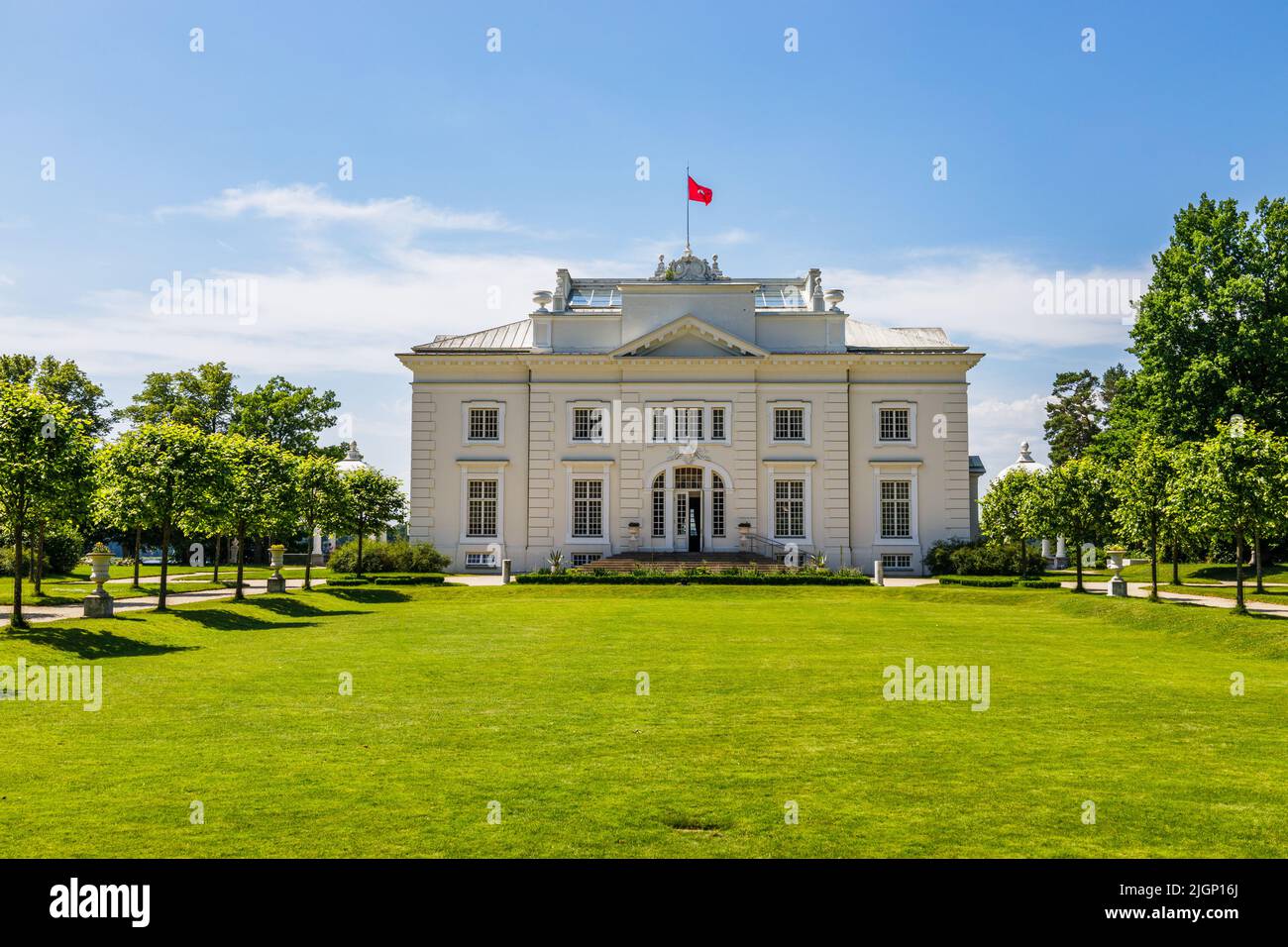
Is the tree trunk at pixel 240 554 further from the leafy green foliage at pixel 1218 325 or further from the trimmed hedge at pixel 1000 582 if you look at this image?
the leafy green foliage at pixel 1218 325

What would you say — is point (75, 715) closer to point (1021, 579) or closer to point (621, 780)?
point (621, 780)

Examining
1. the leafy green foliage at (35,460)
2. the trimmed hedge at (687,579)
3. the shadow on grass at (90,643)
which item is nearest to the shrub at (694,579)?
the trimmed hedge at (687,579)

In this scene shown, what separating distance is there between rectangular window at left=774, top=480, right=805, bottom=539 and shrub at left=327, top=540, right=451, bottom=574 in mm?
16997

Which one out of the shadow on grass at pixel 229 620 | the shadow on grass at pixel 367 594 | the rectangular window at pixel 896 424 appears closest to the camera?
the shadow on grass at pixel 229 620

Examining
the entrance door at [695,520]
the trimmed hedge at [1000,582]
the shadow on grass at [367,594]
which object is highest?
the entrance door at [695,520]

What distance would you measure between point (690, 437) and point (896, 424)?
1090cm

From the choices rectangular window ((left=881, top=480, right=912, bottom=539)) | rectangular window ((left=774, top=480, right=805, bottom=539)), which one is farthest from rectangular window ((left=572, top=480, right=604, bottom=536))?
rectangular window ((left=881, top=480, right=912, bottom=539))

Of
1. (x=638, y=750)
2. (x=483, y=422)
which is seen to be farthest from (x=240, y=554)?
(x=638, y=750)

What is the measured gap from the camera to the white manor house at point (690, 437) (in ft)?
168

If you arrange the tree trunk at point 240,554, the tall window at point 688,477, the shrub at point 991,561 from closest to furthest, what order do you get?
the tree trunk at point 240,554 → the shrub at point 991,561 → the tall window at point 688,477

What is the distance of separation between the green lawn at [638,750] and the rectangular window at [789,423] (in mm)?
29256

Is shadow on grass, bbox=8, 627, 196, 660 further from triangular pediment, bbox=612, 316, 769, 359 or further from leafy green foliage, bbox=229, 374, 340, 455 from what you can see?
leafy green foliage, bbox=229, 374, 340, 455

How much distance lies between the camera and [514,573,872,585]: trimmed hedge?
3950cm
